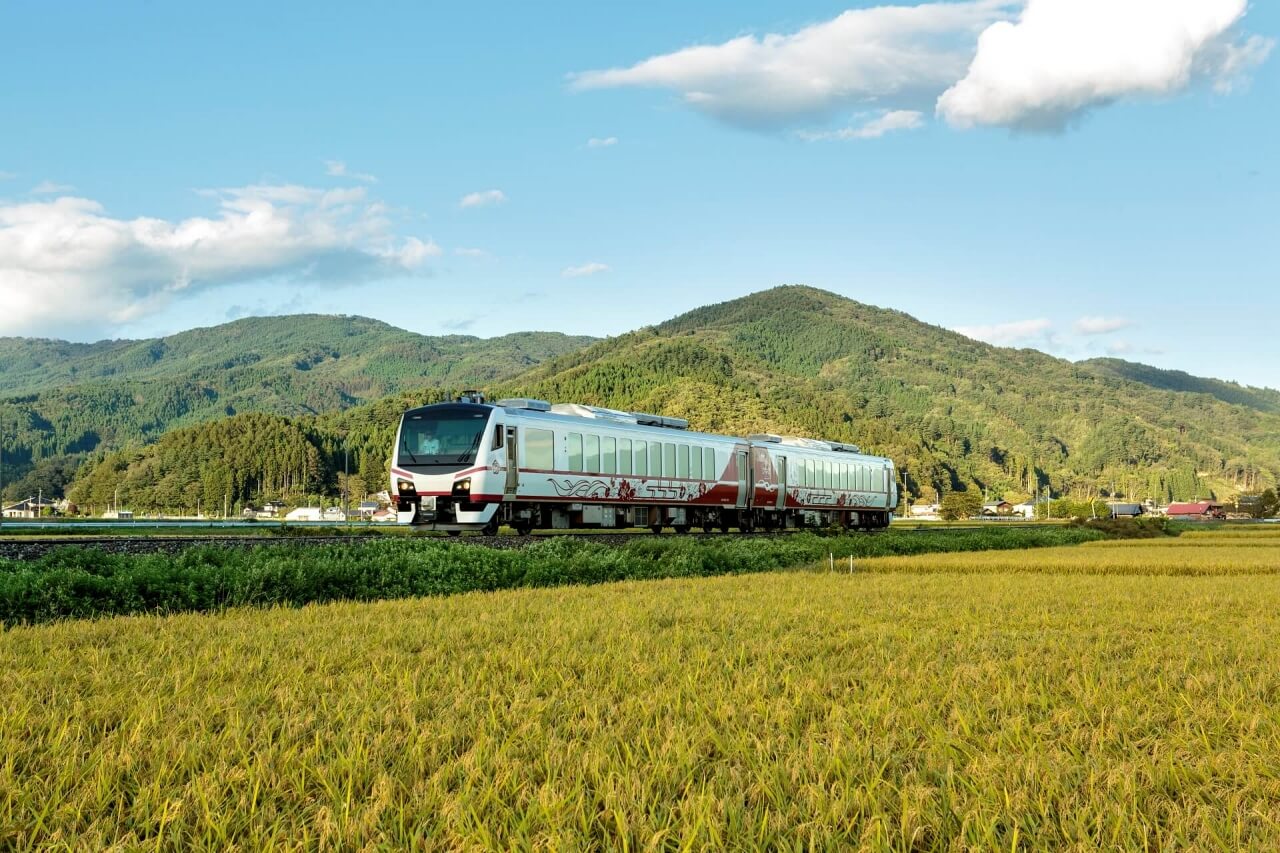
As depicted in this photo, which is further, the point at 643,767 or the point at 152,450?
the point at 152,450

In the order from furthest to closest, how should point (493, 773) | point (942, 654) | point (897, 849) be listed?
1. point (942, 654)
2. point (493, 773)
3. point (897, 849)

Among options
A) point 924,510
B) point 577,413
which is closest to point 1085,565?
point 577,413

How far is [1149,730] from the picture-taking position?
5.35 metres

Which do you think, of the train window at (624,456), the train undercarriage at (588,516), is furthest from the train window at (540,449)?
the train window at (624,456)

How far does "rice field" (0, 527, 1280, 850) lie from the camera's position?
3.72 metres

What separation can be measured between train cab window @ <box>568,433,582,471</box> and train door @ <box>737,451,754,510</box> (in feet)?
30.9

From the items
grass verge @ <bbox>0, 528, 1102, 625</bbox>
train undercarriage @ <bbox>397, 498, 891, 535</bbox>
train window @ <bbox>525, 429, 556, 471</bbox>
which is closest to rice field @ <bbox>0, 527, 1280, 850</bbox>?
grass verge @ <bbox>0, 528, 1102, 625</bbox>

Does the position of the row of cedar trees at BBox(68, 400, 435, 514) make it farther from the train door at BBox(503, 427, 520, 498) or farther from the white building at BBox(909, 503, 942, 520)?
the train door at BBox(503, 427, 520, 498)

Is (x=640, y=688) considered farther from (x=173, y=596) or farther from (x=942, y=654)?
(x=173, y=596)

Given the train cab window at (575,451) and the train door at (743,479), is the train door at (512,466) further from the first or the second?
the train door at (743,479)

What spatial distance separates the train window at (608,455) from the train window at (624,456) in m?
0.19

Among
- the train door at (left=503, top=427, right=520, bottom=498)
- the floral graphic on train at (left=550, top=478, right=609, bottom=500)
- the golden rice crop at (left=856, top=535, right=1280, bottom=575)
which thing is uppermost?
the train door at (left=503, top=427, right=520, bottom=498)

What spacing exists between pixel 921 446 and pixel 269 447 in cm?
10990

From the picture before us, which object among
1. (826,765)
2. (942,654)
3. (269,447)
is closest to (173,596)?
(942,654)
